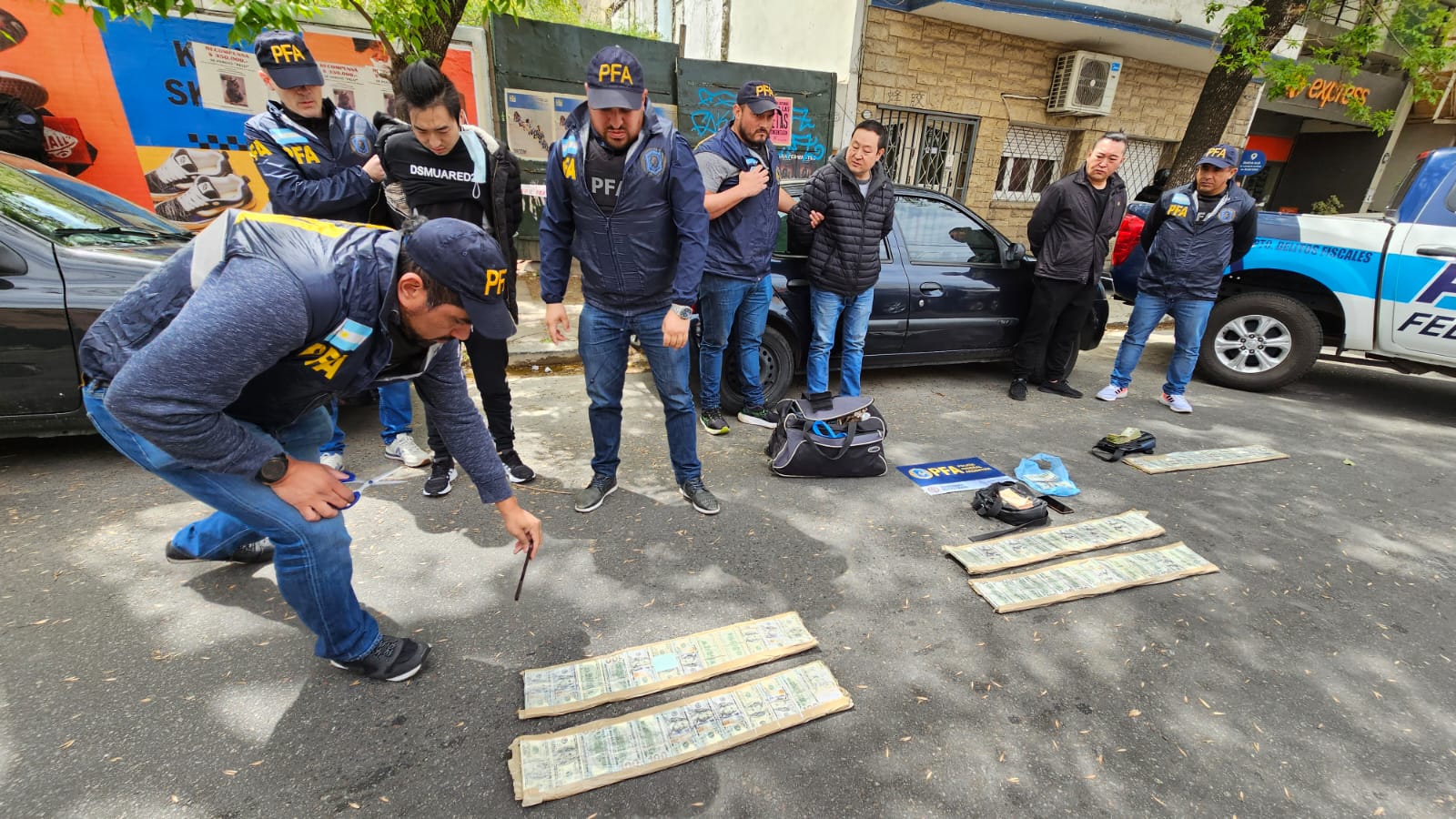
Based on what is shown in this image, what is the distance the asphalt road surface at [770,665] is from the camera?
1.73 meters

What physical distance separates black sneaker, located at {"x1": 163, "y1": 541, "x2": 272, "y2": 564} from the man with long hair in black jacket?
704mm

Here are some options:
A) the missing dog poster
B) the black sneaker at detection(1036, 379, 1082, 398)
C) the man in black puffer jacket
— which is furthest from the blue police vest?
the missing dog poster

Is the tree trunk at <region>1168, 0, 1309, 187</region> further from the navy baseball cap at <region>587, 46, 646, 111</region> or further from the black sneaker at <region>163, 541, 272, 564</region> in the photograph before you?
the black sneaker at <region>163, 541, 272, 564</region>

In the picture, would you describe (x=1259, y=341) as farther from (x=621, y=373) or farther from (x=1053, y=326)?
(x=621, y=373)

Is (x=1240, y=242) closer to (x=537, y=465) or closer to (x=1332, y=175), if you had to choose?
(x=537, y=465)

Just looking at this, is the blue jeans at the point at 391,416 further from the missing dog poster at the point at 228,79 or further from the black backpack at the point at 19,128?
the missing dog poster at the point at 228,79

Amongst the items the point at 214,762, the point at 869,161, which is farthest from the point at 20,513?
the point at 869,161

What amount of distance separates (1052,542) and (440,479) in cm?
298

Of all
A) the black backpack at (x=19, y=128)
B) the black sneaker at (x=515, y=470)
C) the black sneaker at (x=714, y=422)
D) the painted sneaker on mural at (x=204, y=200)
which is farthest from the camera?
the painted sneaker on mural at (x=204, y=200)

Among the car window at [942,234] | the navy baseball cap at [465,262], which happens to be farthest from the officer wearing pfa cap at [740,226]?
the navy baseball cap at [465,262]

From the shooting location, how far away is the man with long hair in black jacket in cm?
265

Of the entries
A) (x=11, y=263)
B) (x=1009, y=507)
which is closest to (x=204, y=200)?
Result: (x=11, y=263)

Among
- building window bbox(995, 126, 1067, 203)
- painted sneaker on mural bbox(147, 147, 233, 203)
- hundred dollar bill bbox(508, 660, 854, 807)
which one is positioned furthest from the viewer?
building window bbox(995, 126, 1067, 203)

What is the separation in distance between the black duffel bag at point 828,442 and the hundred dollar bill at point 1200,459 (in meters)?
1.66
